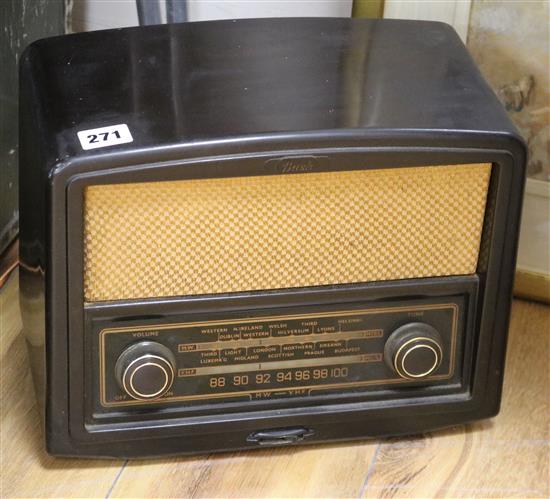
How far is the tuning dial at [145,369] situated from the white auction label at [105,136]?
19 centimetres

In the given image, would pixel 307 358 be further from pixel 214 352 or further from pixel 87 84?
pixel 87 84

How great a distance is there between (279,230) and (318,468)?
0.25 meters

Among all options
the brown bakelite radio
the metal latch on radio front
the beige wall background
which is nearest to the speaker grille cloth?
the brown bakelite radio

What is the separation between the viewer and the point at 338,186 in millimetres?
915

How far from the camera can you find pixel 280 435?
3.36 ft

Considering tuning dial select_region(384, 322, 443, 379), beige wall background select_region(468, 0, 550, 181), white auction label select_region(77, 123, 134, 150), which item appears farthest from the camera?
beige wall background select_region(468, 0, 550, 181)

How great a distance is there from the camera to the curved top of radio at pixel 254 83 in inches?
34.9

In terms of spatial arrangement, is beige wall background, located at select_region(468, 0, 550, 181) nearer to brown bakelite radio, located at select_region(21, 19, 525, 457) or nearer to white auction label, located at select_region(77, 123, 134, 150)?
brown bakelite radio, located at select_region(21, 19, 525, 457)

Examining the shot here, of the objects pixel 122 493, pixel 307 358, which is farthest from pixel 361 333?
pixel 122 493

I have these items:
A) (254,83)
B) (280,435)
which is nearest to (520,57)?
(254,83)

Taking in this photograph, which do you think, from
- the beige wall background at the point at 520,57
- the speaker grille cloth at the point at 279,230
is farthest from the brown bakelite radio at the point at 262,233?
the beige wall background at the point at 520,57

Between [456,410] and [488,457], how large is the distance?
6 centimetres

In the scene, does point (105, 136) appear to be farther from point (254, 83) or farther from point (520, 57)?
point (520, 57)

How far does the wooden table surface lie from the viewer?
1006 millimetres
